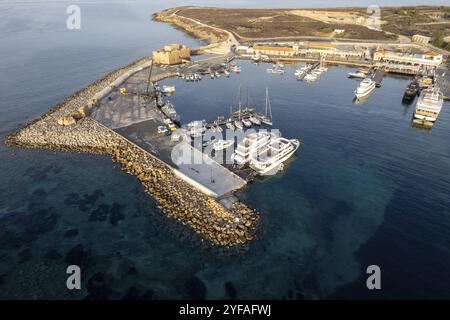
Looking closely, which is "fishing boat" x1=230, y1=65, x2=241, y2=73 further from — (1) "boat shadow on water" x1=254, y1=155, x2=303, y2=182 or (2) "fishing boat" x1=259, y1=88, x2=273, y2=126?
(1) "boat shadow on water" x1=254, y1=155, x2=303, y2=182

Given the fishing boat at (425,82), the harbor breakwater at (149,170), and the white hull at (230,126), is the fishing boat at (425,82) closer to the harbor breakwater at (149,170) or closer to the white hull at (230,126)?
the white hull at (230,126)

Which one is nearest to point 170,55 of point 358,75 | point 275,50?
point 275,50

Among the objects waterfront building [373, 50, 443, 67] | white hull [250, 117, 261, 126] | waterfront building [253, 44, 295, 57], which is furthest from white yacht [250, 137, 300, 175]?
waterfront building [373, 50, 443, 67]

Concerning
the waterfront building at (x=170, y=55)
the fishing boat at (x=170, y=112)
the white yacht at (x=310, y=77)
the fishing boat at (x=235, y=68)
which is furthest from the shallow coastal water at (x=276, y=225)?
the waterfront building at (x=170, y=55)

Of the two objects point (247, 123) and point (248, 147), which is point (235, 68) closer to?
point (247, 123)

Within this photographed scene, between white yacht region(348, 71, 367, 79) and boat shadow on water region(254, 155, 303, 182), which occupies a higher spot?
white yacht region(348, 71, 367, 79)

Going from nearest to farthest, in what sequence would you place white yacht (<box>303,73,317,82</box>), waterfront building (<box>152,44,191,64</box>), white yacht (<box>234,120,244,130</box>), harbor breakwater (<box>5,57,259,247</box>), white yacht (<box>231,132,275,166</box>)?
harbor breakwater (<box>5,57,259,247</box>)
white yacht (<box>231,132,275,166</box>)
white yacht (<box>234,120,244,130</box>)
white yacht (<box>303,73,317,82</box>)
waterfront building (<box>152,44,191,64</box>)

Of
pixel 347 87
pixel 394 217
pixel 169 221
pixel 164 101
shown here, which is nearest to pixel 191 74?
pixel 164 101
